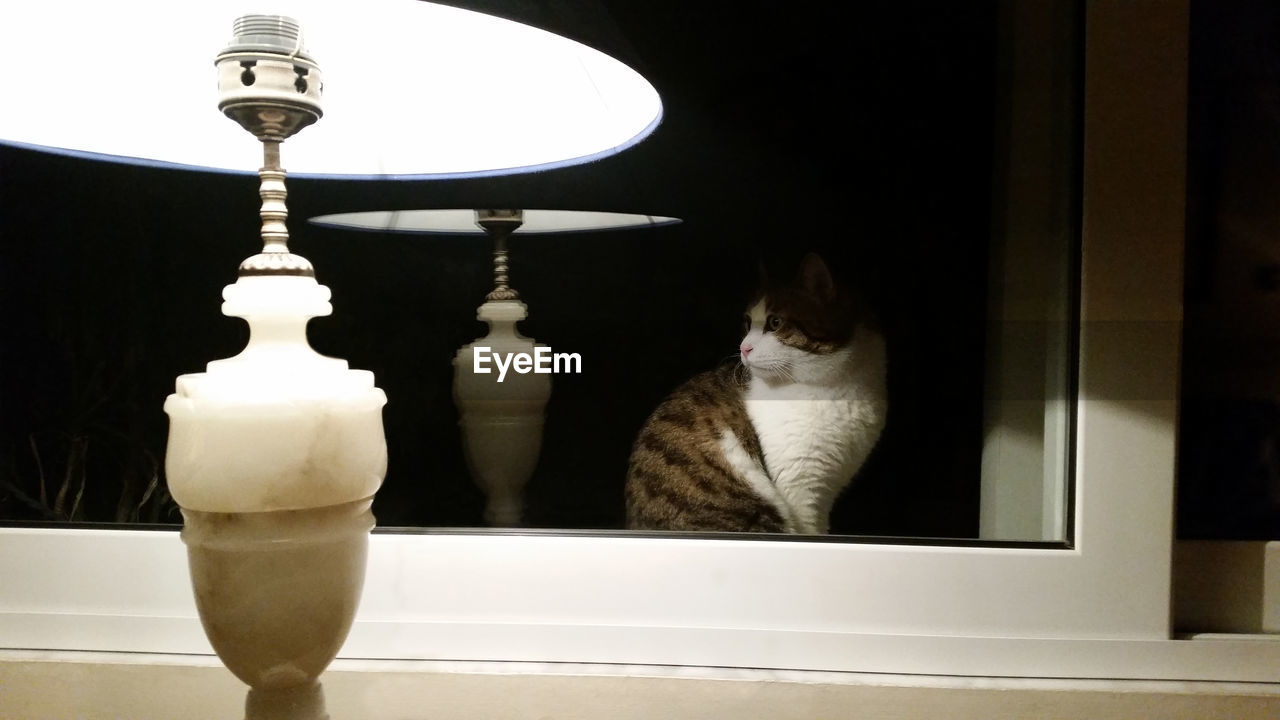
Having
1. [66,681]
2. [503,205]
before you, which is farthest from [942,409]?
[66,681]

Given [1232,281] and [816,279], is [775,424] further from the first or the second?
[1232,281]

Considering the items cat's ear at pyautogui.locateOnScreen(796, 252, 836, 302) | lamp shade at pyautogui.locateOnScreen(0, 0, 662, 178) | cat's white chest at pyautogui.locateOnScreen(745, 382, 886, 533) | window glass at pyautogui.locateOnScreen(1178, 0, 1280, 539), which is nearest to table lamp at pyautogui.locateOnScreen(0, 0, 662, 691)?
lamp shade at pyautogui.locateOnScreen(0, 0, 662, 178)

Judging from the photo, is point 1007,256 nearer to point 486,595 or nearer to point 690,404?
point 690,404

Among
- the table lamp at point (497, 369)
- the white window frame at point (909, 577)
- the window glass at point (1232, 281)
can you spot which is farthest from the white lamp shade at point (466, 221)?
the window glass at point (1232, 281)

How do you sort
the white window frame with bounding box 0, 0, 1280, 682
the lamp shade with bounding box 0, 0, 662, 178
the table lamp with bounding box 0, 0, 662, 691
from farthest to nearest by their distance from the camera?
1. the white window frame with bounding box 0, 0, 1280, 682
2. the lamp shade with bounding box 0, 0, 662, 178
3. the table lamp with bounding box 0, 0, 662, 691

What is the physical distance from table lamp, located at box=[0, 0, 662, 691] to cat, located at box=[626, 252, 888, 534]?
0.26 m

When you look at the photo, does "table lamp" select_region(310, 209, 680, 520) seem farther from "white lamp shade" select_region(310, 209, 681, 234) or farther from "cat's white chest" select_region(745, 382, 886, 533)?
"cat's white chest" select_region(745, 382, 886, 533)

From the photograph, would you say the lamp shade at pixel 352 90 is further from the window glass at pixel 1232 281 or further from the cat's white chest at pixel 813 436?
the window glass at pixel 1232 281

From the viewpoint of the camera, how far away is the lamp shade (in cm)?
57

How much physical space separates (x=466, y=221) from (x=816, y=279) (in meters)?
0.37

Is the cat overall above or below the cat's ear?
below

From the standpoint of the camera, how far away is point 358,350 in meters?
0.77

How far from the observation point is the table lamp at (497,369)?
74 cm

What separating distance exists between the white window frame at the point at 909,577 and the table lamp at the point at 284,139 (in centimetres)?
24
